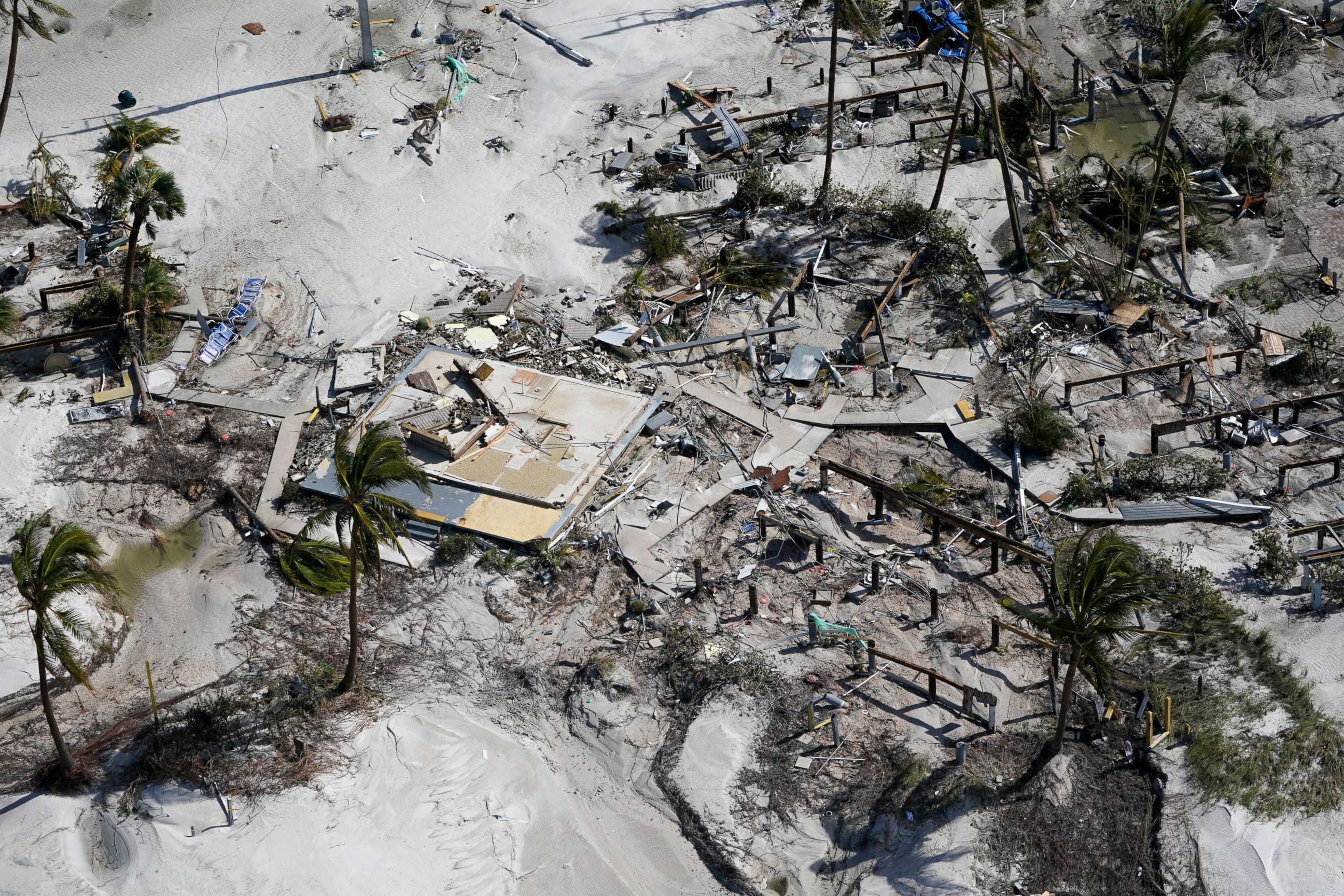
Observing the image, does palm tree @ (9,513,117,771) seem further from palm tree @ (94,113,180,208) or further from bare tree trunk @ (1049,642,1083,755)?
bare tree trunk @ (1049,642,1083,755)

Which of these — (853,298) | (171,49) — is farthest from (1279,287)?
(171,49)

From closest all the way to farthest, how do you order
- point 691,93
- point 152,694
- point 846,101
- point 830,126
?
point 152,694
point 830,126
point 846,101
point 691,93

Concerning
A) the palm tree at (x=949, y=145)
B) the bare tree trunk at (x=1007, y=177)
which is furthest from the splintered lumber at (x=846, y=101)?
the bare tree trunk at (x=1007, y=177)

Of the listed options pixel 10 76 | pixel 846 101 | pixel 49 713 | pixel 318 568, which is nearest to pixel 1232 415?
pixel 846 101

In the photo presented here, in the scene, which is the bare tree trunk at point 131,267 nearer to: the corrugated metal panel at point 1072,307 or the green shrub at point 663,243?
the green shrub at point 663,243

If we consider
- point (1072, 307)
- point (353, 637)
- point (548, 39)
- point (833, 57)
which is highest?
point (833, 57)

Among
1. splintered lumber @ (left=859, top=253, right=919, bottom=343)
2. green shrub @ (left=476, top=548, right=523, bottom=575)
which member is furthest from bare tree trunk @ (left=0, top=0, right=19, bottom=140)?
splintered lumber @ (left=859, top=253, right=919, bottom=343)

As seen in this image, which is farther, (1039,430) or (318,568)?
(1039,430)

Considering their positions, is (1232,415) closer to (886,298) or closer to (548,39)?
(886,298)

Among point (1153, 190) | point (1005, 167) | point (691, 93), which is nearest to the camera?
point (1153, 190)
